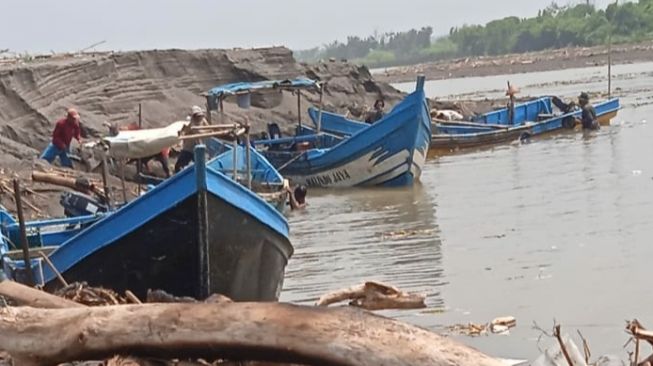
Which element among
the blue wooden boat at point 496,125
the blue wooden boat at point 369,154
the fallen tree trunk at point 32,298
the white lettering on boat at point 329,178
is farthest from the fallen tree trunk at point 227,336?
the blue wooden boat at point 496,125

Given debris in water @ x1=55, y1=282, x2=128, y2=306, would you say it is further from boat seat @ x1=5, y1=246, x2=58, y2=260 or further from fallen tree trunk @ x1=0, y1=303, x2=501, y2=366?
boat seat @ x1=5, y1=246, x2=58, y2=260

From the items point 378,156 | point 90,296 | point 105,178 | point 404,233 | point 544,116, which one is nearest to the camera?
point 90,296

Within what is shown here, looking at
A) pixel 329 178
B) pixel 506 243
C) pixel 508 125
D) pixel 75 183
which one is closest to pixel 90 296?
pixel 75 183

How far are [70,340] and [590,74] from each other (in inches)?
2478

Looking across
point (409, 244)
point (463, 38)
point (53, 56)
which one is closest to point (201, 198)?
point (409, 244)

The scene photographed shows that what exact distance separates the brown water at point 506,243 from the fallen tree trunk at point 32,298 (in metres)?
3.93

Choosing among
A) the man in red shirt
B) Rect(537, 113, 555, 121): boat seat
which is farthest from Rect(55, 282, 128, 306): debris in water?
Rect(537, 113, 555, 121): boat seat

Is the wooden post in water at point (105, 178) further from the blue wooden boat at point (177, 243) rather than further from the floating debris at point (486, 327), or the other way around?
the floating debris at point (486, 327)

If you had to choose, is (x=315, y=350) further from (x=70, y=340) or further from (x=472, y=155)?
(x=472, y=155)

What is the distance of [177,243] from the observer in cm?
878

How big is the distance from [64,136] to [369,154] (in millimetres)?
6014

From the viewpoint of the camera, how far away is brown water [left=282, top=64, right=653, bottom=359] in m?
10.4

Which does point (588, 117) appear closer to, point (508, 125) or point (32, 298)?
point (508, 125)

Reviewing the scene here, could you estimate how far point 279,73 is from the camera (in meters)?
39.1
